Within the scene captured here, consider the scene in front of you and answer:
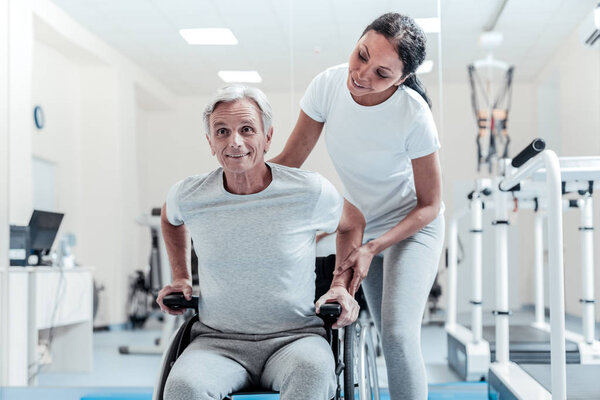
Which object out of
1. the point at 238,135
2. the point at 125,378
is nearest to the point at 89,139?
the point at 125,378

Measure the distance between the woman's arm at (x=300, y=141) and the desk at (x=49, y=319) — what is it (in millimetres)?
1839

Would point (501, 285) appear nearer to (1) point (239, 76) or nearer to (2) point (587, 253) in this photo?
(2) point (587, 253)

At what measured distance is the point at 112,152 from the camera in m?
3.87

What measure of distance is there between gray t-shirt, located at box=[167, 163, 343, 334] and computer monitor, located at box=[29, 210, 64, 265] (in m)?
1.95

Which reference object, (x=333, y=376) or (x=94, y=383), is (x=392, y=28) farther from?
(x=94, y=383)

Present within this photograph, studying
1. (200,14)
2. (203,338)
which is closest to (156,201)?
(200,14)

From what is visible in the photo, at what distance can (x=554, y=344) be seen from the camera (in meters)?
1.58

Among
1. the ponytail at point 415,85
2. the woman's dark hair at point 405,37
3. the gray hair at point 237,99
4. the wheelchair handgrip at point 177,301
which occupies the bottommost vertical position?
the wheelchair handgrip at point 177,301

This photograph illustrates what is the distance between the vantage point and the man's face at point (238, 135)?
1.51 m

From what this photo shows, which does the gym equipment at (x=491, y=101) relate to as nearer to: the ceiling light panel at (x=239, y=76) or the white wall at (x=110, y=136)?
the white wall at (x=110, y=136)

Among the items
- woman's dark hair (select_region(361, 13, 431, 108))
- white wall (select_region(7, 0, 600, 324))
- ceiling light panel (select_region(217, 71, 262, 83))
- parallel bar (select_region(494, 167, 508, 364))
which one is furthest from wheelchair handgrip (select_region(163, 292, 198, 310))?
ceiling light panel (select_region(217, 71, 262, 83))

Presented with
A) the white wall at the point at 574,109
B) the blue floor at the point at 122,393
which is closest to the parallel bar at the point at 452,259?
the white wall at the point at 574,109

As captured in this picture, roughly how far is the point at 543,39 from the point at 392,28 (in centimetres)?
332

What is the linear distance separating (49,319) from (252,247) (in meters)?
2.14
